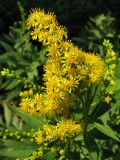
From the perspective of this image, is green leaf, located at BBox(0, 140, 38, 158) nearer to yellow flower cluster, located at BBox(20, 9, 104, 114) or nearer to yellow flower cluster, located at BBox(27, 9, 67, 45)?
yellow flower cluster, located at BBox(20, 9, 104, 114)

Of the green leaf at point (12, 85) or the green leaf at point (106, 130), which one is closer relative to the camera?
the green leaf at point (106, 130)

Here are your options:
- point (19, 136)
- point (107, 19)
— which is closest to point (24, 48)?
point (107, 19)

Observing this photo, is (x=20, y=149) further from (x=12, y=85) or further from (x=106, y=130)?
(x=12, y=85)

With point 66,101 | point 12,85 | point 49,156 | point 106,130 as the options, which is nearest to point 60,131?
point 66,101

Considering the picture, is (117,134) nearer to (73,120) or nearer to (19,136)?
(73,120)

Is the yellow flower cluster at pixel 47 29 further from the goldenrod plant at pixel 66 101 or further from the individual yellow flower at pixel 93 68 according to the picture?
the individual yellow flower at pixel 93 68

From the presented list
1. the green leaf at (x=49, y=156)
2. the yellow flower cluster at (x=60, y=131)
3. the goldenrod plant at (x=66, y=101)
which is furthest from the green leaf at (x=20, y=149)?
the yellow flower cluster at (x=60, y=131)

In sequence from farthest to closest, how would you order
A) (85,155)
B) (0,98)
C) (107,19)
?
(107,19) < (0,98) < (85,155)

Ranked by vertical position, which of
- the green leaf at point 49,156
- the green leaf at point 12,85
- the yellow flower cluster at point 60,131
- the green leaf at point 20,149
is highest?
the green leaf at point 12,85
